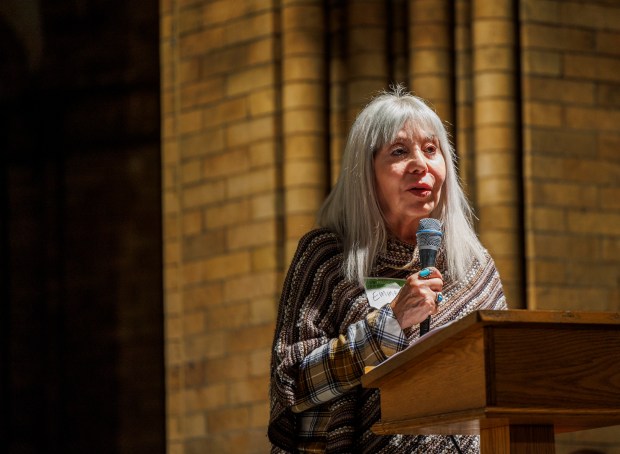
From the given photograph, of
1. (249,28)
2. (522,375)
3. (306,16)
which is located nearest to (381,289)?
(522,375)

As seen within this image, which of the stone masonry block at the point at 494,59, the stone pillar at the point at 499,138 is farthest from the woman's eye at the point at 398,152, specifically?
the stone masonry block at the point at 494,59

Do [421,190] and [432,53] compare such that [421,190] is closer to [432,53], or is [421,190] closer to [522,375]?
[522,375]

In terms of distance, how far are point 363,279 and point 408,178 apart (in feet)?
0.86

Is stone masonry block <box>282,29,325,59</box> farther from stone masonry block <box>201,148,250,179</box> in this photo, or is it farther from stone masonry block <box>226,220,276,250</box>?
stone masonry block <box>226,220,276,250</box>

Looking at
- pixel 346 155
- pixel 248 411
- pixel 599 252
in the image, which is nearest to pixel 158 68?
pixel 248 411

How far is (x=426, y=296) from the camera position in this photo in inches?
105

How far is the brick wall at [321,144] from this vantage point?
19.3ft

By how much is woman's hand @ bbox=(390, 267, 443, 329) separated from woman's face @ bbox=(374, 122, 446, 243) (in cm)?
34

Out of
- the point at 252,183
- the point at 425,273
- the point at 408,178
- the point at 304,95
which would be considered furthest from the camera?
the point at 252,183

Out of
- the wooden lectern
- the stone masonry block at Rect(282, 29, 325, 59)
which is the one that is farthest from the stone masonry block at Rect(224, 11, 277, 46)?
the wooden lectern

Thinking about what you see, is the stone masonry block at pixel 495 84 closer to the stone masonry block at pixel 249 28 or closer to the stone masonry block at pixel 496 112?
the stone masonry block at pixel 496 112

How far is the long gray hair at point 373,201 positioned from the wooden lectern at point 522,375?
0.66 m

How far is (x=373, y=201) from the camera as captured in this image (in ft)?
10.1

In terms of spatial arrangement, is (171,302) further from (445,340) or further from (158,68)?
(445,340)
